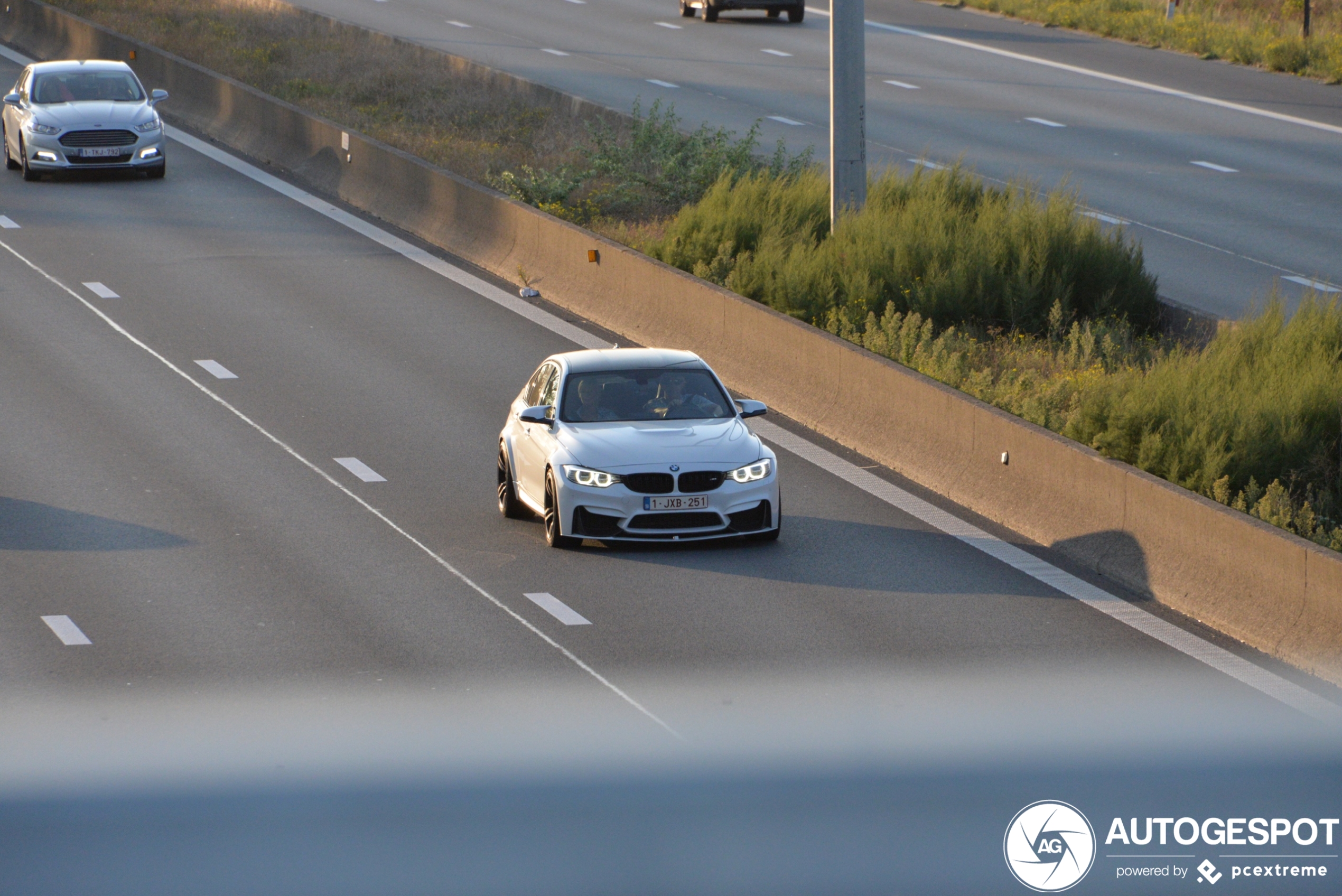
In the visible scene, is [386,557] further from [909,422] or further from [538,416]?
[909,422]

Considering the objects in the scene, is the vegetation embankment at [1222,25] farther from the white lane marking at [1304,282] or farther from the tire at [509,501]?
the tire at [509,501]

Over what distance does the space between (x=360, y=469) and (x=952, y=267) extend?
685cm

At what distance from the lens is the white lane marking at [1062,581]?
437 inches

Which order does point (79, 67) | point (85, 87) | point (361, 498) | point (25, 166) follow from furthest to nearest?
point (79, 67) → point (85, 87) → point (25, 166) → point (361, 498)

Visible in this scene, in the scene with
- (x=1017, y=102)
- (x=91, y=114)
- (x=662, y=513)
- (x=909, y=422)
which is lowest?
(x=91, y=114)

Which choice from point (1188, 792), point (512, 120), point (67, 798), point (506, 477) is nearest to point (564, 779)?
point (67, 798)

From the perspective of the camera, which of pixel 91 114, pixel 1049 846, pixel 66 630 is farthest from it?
pixel 91 114

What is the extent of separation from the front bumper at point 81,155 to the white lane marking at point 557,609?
19.9 metres

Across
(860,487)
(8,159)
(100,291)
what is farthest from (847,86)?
(8,159)

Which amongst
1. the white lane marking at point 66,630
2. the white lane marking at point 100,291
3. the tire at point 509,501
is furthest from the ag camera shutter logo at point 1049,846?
the white lane marking at point 100,291

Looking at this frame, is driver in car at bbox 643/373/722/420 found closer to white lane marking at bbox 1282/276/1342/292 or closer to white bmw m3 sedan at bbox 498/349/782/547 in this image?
white bmw m3 sedan at bbox 498/349/782/547

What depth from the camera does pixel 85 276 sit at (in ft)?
80.6

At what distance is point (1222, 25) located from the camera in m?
45.7

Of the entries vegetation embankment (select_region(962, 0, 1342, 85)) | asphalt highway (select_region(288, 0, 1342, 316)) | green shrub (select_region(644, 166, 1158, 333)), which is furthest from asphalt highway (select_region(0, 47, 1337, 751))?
vegetation embankment (select_region(962, 0, 1342, 85))
